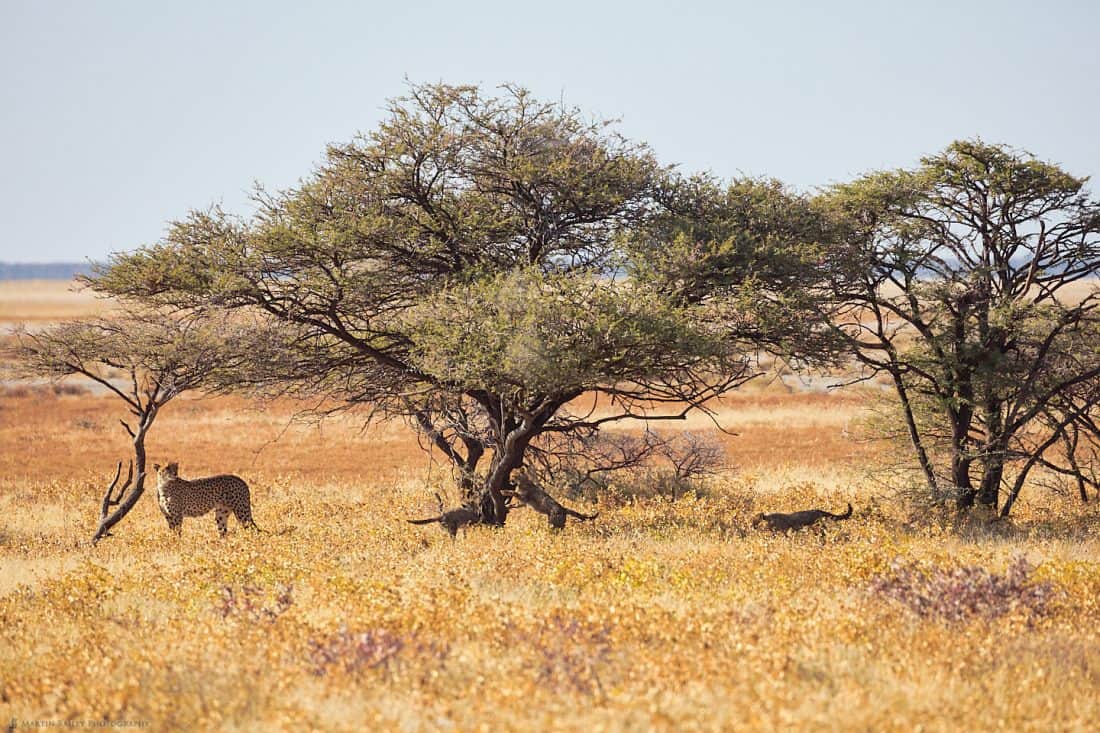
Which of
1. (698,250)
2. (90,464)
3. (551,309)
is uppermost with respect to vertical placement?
(698,250)

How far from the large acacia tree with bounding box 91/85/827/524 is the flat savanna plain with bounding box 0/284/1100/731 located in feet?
7.96

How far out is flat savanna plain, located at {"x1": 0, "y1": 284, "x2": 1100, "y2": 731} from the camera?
6.82m

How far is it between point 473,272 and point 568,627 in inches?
311

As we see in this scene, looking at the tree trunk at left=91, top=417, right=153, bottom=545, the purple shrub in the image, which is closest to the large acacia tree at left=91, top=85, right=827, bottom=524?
the tree trunk at left=91, top=417, right=153, bottom=545

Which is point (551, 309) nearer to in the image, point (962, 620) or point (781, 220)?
point (781, 220)

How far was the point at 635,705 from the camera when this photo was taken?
6.66 meters

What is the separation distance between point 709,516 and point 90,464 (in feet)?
76.7

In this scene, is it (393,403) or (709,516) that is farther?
(393,403)

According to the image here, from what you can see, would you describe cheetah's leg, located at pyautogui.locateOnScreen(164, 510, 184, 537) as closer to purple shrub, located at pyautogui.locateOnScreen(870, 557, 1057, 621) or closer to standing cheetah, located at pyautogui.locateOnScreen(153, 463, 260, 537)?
standing cheetah, located at pyautogui.locateOnScreen(153, 463, 260, 537)

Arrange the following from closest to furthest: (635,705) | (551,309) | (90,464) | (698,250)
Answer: (635,705) → (551,309) → (698,250) → (90,464)

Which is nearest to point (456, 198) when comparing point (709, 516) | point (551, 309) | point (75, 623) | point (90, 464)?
point (551, 309)

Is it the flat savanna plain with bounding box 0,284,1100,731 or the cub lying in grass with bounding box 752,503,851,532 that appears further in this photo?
the cub lying in grass with bounding box 752,503,851,532

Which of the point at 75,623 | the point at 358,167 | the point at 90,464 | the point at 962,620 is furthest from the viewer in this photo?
the point at 90,464

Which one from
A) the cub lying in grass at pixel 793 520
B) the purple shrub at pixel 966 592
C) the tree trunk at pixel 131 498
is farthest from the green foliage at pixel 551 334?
the tree trunk at pixel 131 498
